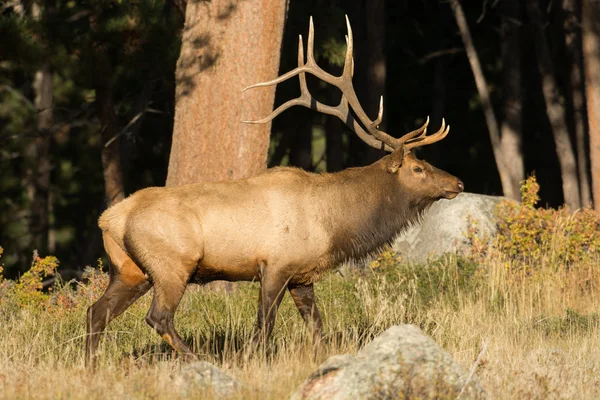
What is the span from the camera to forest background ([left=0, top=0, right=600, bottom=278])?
33.7ft

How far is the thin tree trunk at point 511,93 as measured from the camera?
17.7 meters

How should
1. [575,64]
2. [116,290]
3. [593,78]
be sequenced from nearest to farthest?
[116,290] → [593,78] → [575,64]

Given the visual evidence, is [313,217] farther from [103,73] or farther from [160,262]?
[103,73]

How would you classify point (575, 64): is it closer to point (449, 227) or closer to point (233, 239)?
point (449, 227)

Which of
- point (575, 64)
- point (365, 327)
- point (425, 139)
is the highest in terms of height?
point (575, 64)

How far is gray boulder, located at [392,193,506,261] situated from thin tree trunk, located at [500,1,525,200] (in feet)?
19.0

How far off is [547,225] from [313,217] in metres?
4.61

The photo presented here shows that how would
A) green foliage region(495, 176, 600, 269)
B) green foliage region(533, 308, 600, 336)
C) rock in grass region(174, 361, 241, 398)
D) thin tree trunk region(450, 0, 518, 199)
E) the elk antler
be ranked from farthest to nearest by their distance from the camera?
thin tree trunk region(450, 0, 518, 199), green foliage region(495, 176, 600, 269), green foliage region(533, 308, 600, 336), the elk antler, rock in grass region(174, 361, 241, 398)

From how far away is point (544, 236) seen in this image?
11.2 metres

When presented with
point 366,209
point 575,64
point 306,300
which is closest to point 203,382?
point 306,300

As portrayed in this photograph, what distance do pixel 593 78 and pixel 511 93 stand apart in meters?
3.31

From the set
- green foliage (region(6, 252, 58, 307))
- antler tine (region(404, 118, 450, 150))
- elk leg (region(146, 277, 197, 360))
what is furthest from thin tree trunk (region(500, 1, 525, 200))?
elk leg (region(146, 277, 197, 360))

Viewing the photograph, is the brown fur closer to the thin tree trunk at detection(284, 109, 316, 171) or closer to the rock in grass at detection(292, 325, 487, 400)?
the rock in grass at detection(292, 325, 487, 400)

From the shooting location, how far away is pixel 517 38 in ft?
58.2
